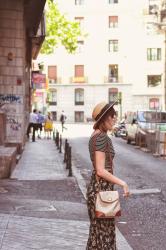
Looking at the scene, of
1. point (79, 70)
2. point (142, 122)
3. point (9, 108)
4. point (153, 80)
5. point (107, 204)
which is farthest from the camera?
point (79, 70)

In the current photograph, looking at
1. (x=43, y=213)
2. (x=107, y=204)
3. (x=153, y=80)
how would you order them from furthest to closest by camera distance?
(x=153, y=80), (x=43, y=213), (x=107, y=204)

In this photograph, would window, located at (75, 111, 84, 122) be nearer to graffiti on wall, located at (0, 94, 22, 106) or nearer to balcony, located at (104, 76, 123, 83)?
balcony, located at (104, 76, 123, 83)

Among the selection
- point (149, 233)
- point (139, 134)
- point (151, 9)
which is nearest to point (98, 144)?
point (149, 233)

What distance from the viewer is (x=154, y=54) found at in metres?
76.5

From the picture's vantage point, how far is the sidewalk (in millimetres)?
7953

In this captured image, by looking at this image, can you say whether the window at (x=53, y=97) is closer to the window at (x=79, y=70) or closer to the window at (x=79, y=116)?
the window at (x=79, y=116)

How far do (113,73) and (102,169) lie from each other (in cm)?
7491

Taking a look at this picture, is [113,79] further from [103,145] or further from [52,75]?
[103,145]

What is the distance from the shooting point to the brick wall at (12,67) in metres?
21.6

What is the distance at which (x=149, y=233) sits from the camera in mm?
9000

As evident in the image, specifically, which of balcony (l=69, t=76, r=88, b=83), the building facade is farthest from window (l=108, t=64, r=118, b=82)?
the building facade

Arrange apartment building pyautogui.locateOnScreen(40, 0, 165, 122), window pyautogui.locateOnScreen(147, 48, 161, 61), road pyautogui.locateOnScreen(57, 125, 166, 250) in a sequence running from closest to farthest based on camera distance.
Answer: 1. road pyautogui.locateOnScreen(57, 125, 166, 250)
2. window pyautogui.locateOnScreen(147, 48, 161, 61)
3. apartment building pyautogui.locateOnScreen(40, 0, 165, 122)

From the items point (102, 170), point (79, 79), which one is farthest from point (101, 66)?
point (102, 170)

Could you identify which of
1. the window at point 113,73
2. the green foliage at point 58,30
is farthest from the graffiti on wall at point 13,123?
the window at point 113,73
